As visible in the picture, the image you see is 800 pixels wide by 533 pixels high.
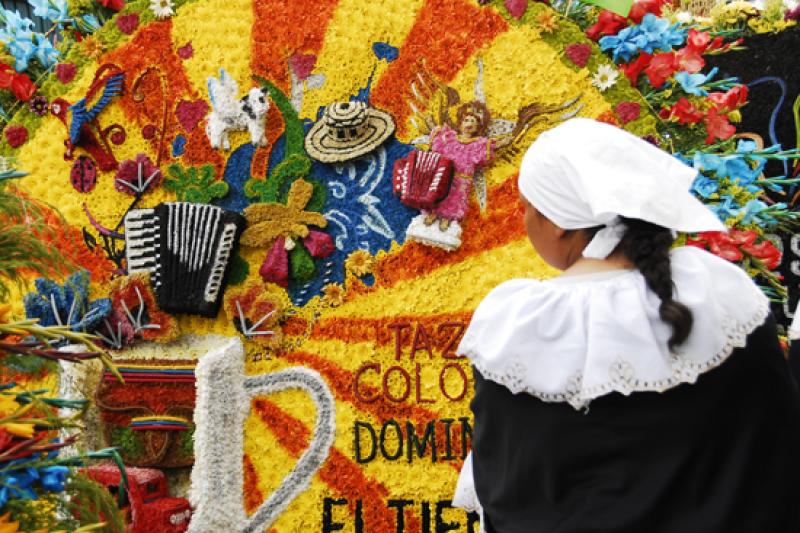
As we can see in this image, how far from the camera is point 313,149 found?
3525 millimetres

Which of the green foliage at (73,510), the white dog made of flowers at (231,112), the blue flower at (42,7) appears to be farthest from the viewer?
the blue flower at (42,7)

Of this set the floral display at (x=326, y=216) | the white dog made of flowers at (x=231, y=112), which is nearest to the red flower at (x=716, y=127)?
the floral display at (x=326, y=216)

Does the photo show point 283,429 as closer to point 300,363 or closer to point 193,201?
point 300,363

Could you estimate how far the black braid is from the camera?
5.46ft

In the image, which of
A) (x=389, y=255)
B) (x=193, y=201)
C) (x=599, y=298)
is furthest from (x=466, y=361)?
(x=599, y=298)

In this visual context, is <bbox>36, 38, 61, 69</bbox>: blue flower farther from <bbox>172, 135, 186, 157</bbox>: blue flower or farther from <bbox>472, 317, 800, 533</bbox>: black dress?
<bbox>472, 317, 800, 533</bbox>: black dress

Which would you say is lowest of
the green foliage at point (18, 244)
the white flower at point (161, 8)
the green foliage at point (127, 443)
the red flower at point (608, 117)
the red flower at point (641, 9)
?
the green foliage at point (127, 443)

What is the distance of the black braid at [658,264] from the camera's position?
1.67 meters

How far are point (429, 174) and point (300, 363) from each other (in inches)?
38.4

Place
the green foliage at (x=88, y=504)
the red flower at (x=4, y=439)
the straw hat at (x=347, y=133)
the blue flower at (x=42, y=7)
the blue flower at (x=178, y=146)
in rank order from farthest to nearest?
the blue flower at (x=42, y=7), the blue flower at (x=178, y=146), the straw hat at (x=347, y=133), the green foliage at (x=88, y=504), the red flower at (x=4, y=439)

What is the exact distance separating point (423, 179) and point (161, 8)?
4.88 feet

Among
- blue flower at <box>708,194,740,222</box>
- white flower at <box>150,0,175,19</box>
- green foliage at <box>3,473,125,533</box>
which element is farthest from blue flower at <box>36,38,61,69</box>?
blue flower at <box>708,194,740,222</box>

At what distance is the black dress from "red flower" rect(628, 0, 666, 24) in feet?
6.48

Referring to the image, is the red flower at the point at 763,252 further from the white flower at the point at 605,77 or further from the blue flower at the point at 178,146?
the blue flower at the point at 178,146
